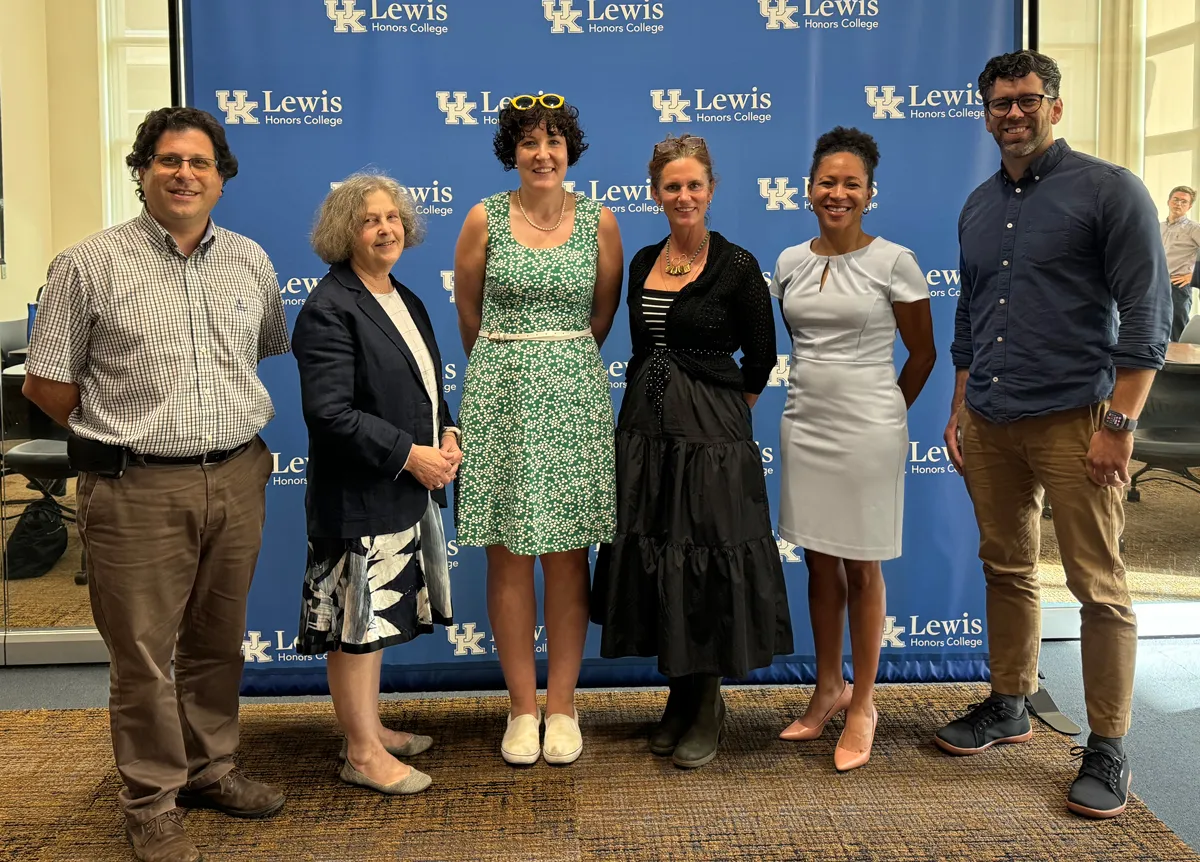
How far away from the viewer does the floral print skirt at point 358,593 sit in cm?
244

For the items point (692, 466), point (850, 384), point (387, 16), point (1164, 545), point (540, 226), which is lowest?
point (1164, 545)

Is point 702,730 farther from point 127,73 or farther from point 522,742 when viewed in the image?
point 127,73

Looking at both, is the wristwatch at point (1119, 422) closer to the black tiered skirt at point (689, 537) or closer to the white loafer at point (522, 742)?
the black tiered skirt at point (689, 537)

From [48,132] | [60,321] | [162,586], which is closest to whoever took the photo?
[60,321]

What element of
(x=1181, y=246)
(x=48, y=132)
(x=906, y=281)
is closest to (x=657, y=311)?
(x=906, y=281)

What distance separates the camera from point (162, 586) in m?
2.25

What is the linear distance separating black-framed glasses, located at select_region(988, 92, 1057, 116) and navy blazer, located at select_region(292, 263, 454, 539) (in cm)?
168

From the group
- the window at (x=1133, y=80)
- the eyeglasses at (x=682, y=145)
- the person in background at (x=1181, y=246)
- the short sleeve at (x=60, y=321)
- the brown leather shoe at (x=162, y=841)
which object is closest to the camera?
the short sleeve at (x=60, y=321)

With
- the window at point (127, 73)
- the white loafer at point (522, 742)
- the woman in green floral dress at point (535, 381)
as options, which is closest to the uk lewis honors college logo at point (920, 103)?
the woman in green floral dress at point (535, 381)

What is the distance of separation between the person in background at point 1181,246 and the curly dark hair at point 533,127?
2.64 meters

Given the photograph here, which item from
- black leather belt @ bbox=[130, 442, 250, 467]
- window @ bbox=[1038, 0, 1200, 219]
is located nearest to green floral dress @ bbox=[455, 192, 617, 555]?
black leather belt @ bbox=[130, 442, 250, 467]

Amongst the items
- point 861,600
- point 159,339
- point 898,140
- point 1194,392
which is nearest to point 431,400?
point 159,339

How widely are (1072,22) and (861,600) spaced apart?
252 cm

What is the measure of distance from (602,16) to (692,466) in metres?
1.71
